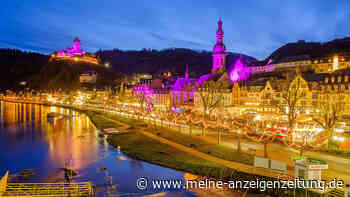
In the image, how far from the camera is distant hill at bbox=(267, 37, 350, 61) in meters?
132

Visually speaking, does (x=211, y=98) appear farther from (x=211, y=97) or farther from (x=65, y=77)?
(x=65, y=77)

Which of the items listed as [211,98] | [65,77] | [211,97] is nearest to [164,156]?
[211,98]

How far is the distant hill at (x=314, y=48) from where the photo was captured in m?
132

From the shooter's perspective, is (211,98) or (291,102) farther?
(211,98)

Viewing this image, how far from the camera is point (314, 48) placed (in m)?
150

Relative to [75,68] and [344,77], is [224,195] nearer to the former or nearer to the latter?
[344,77]

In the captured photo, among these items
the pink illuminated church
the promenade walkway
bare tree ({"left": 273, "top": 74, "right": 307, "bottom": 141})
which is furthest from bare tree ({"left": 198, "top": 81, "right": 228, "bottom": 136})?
bare tree ({"left": 273, "top": 74, "right": 307, "bottom": 141})

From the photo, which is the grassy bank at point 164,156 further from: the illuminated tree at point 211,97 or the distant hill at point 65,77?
the distant hill at point 65,77

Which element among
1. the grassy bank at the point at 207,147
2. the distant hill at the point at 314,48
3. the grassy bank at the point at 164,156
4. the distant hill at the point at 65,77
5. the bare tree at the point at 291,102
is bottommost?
the grassy bank at the point at 164,156

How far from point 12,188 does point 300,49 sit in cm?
16885

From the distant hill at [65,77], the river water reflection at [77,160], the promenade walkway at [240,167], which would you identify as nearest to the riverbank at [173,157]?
the promenade walkway at [240,167]

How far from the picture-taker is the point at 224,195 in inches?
901

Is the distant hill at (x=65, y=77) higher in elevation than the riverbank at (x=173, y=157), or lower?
higher

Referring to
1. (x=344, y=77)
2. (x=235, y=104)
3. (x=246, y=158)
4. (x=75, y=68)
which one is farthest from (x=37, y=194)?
(x=75, y=68)
